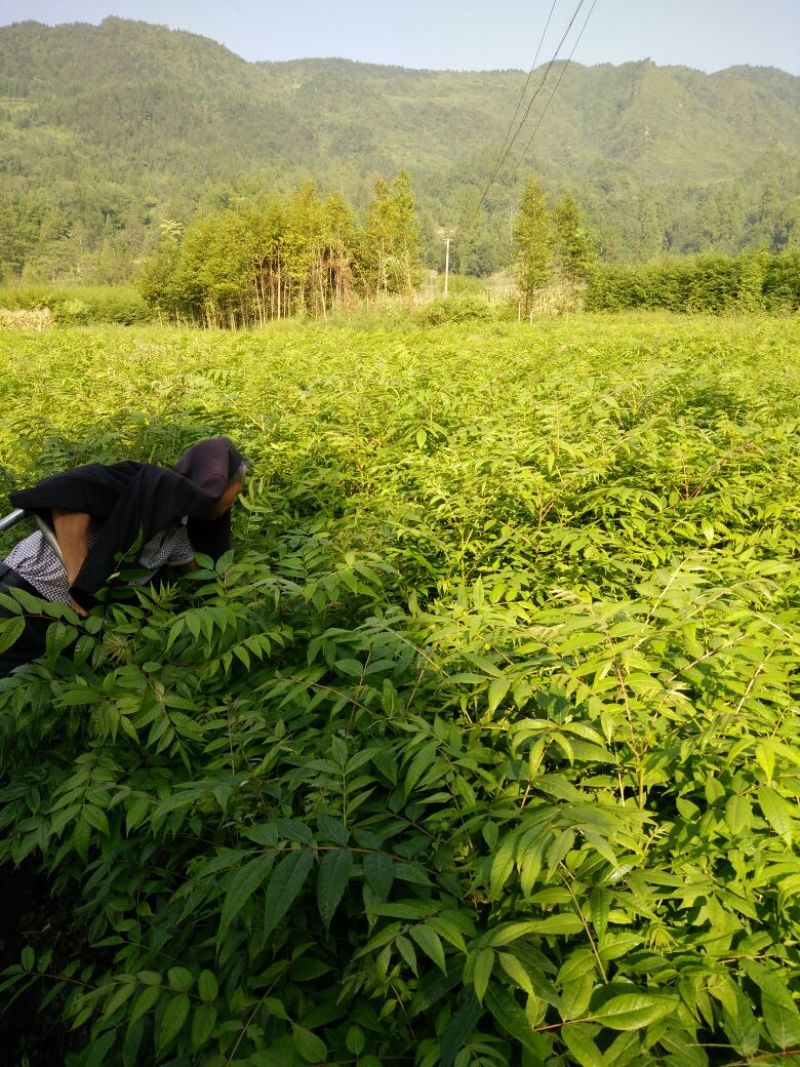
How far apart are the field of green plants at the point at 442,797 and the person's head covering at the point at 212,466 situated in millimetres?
390

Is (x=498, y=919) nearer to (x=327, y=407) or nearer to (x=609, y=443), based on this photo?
(x=609, y=443)

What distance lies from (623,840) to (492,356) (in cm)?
884

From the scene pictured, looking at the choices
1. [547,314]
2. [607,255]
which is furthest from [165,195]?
[547,314]

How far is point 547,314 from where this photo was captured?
36.0 meters

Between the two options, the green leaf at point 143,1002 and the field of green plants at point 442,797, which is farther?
the green leaf at point 143,1002

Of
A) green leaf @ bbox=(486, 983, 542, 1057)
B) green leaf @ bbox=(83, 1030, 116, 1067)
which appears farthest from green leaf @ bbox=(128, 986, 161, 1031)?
green leaf @ bbox=(486, 983, 542, 1057)

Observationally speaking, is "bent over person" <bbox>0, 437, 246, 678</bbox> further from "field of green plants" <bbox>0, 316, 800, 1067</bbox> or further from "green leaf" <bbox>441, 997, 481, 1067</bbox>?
"green leaf" <bbox>441, 997, 481, 1067</bbox>

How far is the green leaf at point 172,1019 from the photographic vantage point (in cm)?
133

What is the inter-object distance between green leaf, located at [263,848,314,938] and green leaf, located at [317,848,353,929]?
0.03 meters

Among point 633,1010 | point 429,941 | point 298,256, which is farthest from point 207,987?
point 298,256

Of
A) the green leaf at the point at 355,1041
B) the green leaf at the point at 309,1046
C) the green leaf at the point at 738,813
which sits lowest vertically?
the green leaf at the point at 355,1041

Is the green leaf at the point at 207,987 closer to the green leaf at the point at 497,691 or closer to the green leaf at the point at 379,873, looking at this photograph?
the green leaf at the point at 379,873

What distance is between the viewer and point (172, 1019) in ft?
4.48

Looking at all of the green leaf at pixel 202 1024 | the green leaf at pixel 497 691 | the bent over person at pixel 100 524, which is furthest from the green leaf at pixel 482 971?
the bent over person at pixel 100 524
